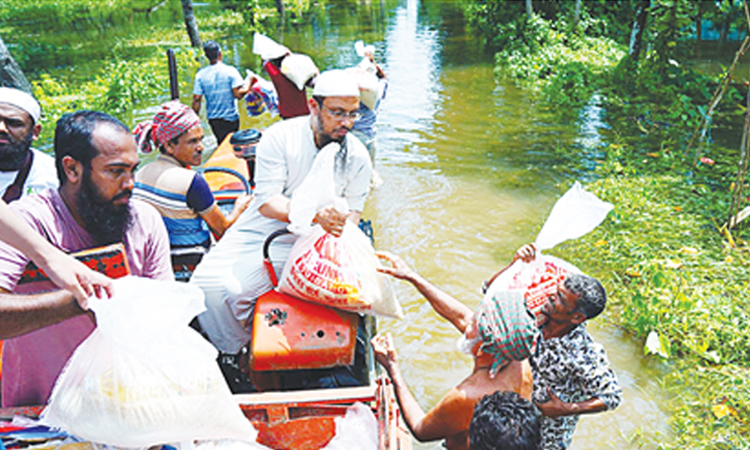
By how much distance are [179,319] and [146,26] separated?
23847 millimetres

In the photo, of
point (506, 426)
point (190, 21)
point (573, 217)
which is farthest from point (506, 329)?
point (190, 21)

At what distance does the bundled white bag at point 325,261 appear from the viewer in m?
2.51

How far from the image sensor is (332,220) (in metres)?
2.55

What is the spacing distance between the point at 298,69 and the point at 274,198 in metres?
3.08

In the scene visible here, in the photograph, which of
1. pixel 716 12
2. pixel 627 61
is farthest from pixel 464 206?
pixel 716 12

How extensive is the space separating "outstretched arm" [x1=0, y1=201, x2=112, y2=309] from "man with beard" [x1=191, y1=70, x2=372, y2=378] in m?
1.11

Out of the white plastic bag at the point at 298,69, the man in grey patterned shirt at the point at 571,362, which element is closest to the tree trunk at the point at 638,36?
the white plastic bag at the point at 298,69

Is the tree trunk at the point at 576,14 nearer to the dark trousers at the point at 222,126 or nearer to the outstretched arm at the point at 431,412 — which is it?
the dark trousers at the point at 222,126

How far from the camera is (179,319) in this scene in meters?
1.73

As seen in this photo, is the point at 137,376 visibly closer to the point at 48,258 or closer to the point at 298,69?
the point at 48,258

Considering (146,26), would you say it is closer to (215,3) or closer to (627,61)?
(215,3)

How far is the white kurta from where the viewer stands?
278cm

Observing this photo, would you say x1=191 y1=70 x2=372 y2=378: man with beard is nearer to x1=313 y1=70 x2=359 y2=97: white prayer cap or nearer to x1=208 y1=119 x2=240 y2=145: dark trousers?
x1=313 y1=70 x2=359 y2=97: white prayer cap

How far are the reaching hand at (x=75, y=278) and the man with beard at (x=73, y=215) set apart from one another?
1.09 feet
